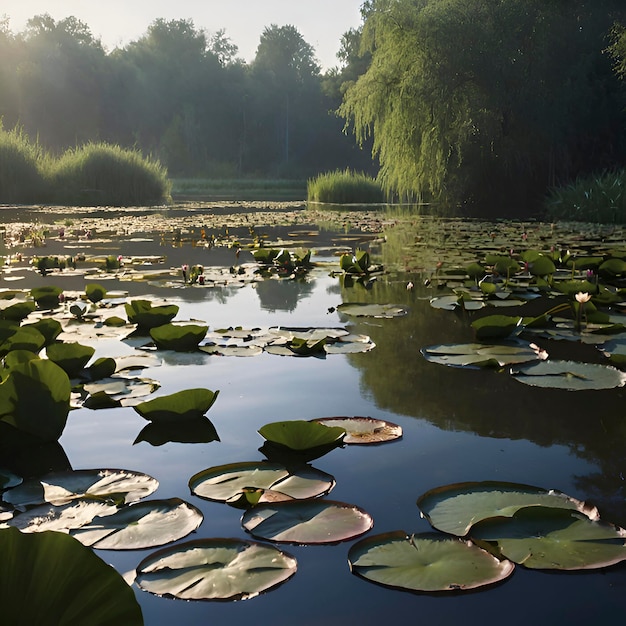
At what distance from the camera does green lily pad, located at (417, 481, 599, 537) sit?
1.25 m

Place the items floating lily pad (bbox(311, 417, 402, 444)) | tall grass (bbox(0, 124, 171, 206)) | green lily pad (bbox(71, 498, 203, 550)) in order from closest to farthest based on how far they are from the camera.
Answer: green lily pad (bbox(71, 498, 203, 550)), floating lily pad (bbox(311, 417, 402, 444)), tall grass (bbox(0, 124, 171, 206))

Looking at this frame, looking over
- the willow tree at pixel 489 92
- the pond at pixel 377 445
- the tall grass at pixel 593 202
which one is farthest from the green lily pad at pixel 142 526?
the willow tree at pixel 489 92

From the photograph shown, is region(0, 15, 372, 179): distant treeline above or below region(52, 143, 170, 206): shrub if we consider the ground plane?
above

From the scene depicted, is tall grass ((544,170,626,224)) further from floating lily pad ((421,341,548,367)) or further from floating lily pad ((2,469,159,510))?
floating lily pad ((2,469,159,510))

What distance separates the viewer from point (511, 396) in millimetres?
2059

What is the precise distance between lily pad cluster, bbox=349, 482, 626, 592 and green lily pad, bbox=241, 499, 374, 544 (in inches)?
2.5

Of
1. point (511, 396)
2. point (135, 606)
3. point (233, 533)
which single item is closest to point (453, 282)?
point (511, 396)

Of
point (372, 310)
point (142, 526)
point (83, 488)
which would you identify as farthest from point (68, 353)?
point (372, 310)

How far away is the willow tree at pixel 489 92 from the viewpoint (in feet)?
41.6

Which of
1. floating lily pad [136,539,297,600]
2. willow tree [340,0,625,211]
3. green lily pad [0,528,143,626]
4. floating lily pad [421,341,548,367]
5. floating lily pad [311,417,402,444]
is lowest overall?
floating lily pad [136,539,297,600]

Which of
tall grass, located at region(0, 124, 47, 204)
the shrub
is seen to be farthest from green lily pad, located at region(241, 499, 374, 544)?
the shrub

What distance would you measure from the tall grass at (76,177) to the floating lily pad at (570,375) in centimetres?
1546

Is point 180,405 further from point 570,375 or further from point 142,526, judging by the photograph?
point 570,375

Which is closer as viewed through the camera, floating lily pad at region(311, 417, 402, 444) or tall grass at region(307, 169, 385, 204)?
floating lily pad at region(311, 417, 402, 444)
